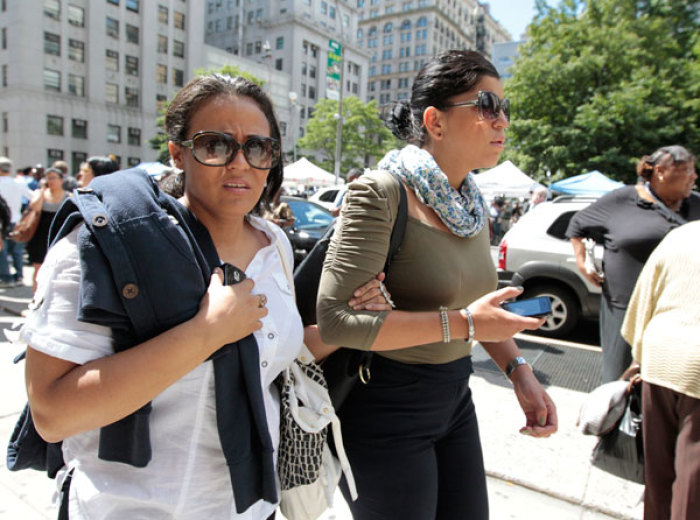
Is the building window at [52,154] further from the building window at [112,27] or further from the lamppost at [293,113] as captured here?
the lamppost at [293,113]

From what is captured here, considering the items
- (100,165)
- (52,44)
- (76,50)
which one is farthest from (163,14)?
(100,165)

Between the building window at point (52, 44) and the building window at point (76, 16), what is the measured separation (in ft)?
7.05

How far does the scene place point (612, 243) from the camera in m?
3.62

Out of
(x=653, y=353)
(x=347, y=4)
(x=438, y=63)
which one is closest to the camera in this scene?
(x=438, y=63)

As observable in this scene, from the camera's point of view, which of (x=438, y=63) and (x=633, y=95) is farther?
(x=633, y=95)

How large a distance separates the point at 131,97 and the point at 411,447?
186 feet

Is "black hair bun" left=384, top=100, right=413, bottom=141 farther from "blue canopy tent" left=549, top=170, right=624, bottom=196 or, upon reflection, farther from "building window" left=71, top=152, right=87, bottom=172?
"building window" left=71, top=152, right=87, bottom=172

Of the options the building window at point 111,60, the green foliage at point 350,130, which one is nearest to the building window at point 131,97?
the building window at point 111,60

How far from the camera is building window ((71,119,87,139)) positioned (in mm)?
46469

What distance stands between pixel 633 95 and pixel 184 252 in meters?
20.0

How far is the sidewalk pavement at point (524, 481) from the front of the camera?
2.83 meters

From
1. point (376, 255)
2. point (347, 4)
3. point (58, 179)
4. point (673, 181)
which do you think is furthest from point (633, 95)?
point (347, 4)

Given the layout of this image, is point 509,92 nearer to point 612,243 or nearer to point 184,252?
point 612,243

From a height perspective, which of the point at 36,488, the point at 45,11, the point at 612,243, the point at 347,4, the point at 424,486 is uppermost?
the point at 347,4
